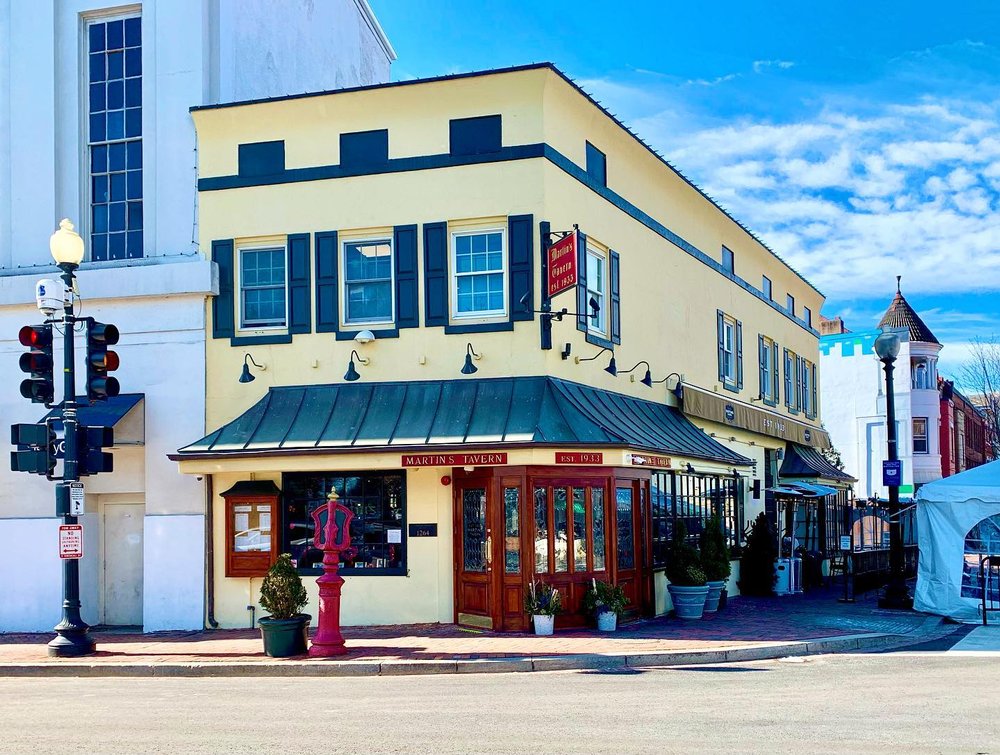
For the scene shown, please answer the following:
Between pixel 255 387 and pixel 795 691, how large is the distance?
9.77m

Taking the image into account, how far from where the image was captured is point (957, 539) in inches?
746

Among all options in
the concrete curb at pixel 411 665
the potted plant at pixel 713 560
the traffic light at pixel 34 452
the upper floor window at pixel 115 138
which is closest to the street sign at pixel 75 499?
the traffic light at pixel 34 452

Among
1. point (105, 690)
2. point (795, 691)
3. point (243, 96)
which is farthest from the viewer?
point (243, 96)

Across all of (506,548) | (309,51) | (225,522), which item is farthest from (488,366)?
(309,51)

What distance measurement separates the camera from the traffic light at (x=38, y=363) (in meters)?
15.1

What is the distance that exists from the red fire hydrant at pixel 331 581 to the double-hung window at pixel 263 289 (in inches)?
179

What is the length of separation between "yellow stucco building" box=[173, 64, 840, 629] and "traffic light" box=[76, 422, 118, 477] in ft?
4.35

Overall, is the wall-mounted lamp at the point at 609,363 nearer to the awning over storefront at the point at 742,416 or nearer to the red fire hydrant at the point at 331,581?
the awning over storefront at the point at 742,416

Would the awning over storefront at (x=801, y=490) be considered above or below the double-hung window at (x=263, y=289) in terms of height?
below

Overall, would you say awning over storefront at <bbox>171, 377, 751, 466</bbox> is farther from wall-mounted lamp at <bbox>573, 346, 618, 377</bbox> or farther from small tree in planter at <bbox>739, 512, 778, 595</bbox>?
small tree in planter at <bbox>739, 512, 778, 595</bbox>

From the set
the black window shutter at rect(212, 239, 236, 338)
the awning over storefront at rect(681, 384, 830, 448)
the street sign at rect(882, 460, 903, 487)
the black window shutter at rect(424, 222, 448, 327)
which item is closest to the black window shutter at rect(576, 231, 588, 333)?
the black window shutter at rect(424, 222, 448, 327)

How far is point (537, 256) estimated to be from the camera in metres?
16.9

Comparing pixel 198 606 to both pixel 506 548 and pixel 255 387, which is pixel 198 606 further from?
pixel 506 548

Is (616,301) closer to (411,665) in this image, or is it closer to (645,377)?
(645,377)
